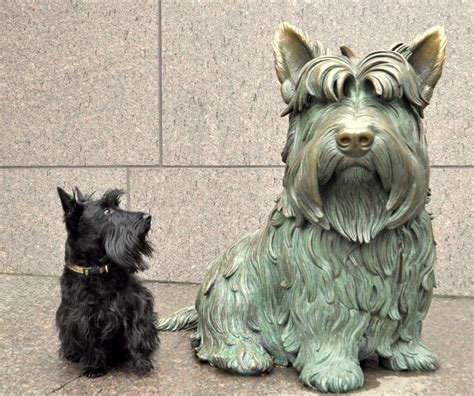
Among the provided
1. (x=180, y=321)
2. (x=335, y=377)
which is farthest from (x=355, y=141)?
(x=180, y=321)

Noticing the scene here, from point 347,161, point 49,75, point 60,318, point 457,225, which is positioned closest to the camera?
point 347,161

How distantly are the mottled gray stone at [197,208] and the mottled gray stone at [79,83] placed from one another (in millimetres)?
337

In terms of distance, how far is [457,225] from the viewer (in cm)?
499

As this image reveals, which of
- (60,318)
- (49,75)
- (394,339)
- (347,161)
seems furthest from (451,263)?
(49,75)

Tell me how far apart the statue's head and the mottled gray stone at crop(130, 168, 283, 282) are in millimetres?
2525

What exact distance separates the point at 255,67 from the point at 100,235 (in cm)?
291

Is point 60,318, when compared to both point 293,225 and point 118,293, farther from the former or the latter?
point 293,225

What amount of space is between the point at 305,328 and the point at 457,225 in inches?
107

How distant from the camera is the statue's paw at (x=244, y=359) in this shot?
9.71 feet

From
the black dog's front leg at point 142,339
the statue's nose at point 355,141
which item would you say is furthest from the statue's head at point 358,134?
the black dog's front leg at point 142,339

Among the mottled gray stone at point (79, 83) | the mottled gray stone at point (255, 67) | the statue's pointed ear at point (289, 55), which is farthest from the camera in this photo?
the mottled gray stone at point (79, 83)

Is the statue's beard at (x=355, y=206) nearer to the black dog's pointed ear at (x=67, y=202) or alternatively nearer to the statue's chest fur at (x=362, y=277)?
the statue's chest fur at (x=362, y=277)

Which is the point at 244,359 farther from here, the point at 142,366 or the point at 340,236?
the point at 340,236

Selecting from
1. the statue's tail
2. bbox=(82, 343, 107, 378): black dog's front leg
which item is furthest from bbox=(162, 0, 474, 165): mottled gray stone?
bbox=(82, 343, 107, 378): black dog's front leg
